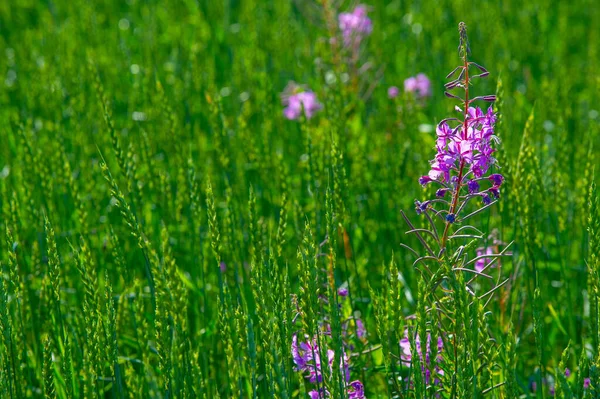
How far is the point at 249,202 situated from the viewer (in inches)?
69.3

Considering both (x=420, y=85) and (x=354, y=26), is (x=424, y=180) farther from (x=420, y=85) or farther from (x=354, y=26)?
(x=354, y=26)

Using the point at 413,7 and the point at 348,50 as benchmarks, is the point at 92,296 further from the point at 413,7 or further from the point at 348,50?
the point at 413,7

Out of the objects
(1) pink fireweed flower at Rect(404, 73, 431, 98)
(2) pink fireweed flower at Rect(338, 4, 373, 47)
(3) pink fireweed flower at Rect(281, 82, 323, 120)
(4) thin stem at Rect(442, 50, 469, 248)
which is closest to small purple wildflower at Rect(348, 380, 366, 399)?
(4) thin stem at Rect(442, 50, 469, 248)

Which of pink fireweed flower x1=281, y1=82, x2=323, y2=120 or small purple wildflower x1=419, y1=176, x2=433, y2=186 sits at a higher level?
pink fireweed flower x1=281, y1=82, x2=323, y2=120

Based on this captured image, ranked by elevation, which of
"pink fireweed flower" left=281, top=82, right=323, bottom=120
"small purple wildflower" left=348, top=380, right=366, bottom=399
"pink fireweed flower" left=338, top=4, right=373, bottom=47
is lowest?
"small purple wildflower" left=348, top=380, right=366, bottom=399

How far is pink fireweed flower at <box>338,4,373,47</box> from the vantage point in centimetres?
393

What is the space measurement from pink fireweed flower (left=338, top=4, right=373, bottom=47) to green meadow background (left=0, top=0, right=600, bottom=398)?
18 cm

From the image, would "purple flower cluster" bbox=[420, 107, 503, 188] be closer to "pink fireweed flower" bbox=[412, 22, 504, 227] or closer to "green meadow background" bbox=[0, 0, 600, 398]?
"pink fireweed flower" bbox=[412, 22, 504, 227]

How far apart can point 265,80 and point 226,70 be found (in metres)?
1.79

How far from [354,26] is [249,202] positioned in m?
2.50

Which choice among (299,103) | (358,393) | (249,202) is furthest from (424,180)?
(299,103)

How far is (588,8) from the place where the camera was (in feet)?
18.3

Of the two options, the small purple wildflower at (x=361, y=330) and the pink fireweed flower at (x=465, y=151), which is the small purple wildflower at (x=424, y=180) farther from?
the small purple wildflower at (x=361, y=330)

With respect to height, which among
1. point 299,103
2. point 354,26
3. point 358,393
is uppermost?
point 354,26
